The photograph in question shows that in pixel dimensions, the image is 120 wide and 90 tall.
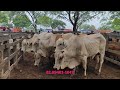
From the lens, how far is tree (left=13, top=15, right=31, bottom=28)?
556 inches

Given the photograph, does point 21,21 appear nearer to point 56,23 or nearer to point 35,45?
point 56,23

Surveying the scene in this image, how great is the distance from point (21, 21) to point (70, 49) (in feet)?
25.2

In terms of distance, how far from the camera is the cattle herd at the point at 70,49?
7.22 m

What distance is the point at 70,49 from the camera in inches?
288

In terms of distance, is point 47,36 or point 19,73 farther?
point 47,36

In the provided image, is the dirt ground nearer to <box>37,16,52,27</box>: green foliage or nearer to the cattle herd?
the cattle herd

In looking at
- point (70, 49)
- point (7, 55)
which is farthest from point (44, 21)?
point (7, 55)

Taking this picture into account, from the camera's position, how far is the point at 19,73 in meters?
7.54

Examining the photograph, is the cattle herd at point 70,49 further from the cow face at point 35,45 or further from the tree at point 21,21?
the tree at point 21,21

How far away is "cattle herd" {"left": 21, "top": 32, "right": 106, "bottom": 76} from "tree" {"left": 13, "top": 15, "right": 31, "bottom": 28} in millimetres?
5308

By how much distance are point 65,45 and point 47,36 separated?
4.86 feet
